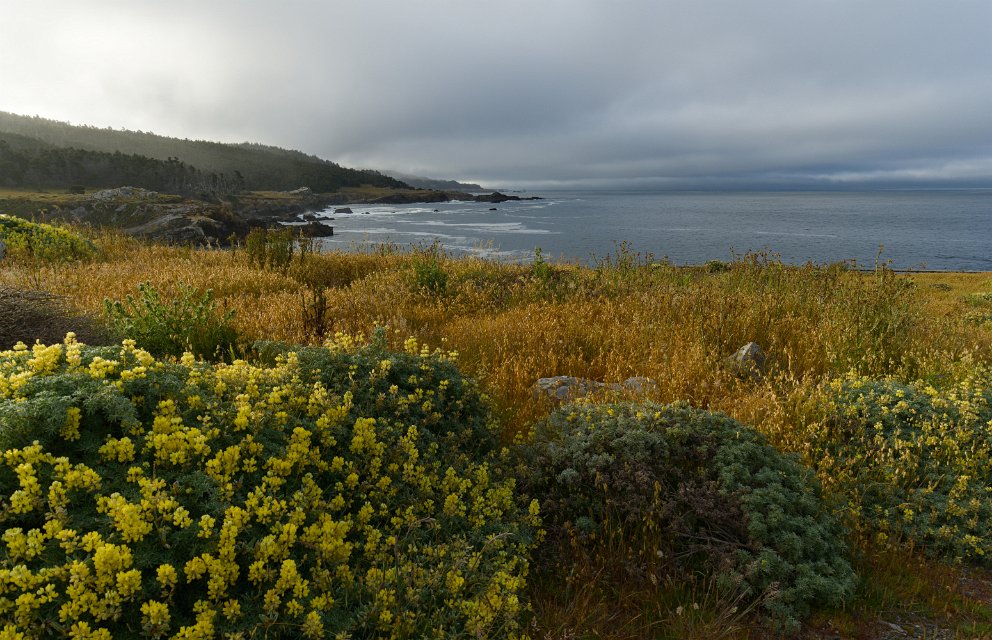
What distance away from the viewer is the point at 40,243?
11391 mm

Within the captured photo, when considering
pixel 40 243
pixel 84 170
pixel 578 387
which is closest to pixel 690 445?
pixel 578 387

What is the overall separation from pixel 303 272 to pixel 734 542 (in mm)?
9887

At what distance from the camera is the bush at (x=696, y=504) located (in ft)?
9.29

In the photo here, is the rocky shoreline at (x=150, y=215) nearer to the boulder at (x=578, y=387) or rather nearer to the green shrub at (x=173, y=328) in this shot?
the green shrub at (x=173, y=328)

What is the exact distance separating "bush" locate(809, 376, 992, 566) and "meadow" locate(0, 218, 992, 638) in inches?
0.7

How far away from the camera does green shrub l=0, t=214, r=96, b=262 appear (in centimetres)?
1098

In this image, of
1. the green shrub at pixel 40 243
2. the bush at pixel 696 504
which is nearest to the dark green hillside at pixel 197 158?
the green shrub at pixel 40 243

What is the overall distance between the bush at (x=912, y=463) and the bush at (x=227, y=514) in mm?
2610

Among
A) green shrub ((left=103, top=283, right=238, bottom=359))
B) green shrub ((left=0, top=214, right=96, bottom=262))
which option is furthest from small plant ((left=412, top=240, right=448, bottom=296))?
green shrub ((left=0, top=214, right=96, bottom=262))

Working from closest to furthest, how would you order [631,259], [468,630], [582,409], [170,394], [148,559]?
[148,559], [468,630], [170,394], [582,409], [631,259]

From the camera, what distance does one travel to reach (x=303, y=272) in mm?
10797

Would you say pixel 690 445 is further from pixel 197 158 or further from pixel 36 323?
pixel 197 158

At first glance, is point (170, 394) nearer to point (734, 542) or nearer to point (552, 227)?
point (734, 542)

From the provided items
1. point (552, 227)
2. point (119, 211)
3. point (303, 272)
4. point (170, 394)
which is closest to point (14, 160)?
point (119, 211)
